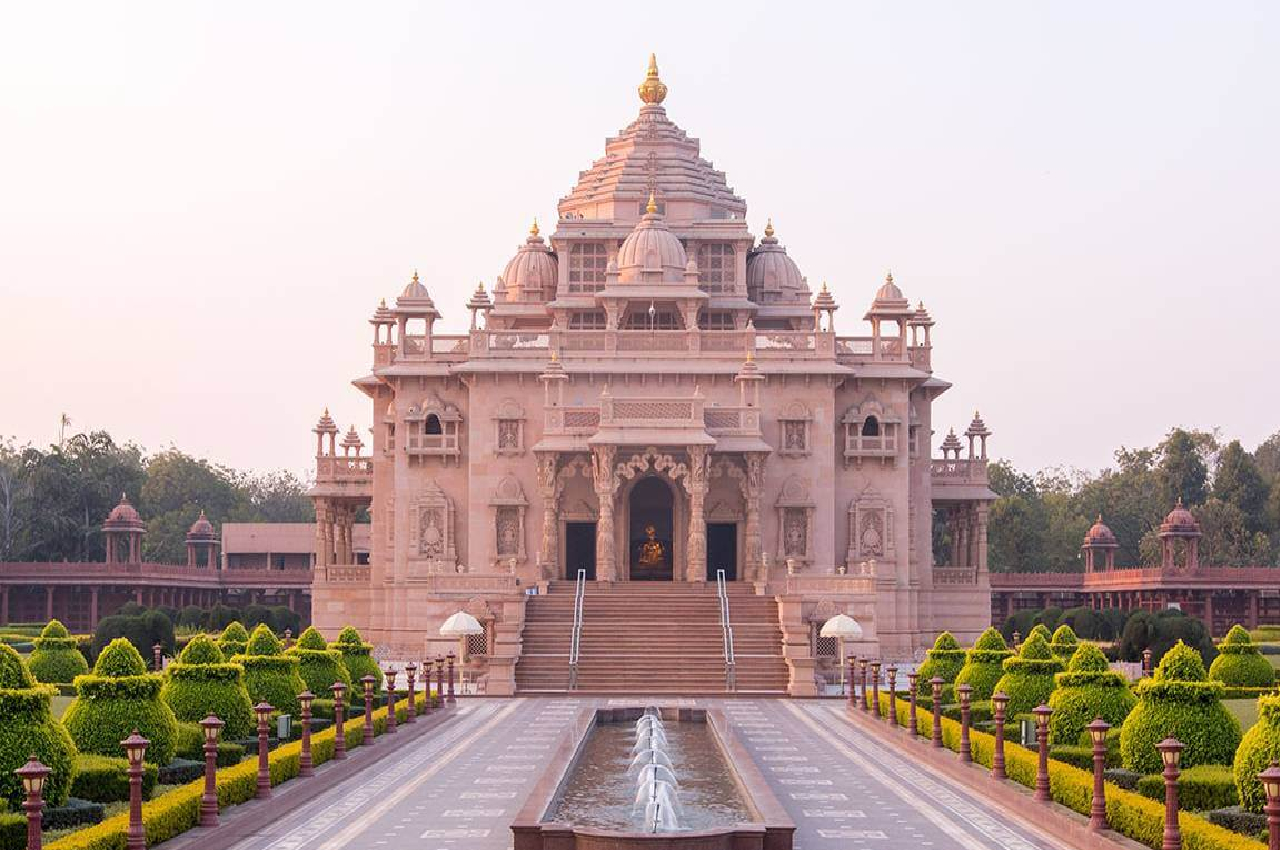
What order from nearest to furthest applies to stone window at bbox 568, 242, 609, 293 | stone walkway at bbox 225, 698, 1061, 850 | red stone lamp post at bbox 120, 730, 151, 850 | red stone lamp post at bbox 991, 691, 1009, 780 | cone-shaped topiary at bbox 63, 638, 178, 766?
red stone lamp post at bbox 120, 730, 151, 850
stone walkway at bbox 225, 698, 1061, 850
cone-shaped topiary at bbox 63, 638, 178, 766
red stone lamp post at bbox 991, 691, 1009, 780
stone window at bbox 568, 242, 609, 293

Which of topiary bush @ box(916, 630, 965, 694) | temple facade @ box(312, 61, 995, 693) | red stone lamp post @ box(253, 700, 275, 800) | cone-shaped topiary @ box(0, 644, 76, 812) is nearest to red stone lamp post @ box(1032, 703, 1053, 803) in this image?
red stone lamp post @ box(253, 700, 275, 800)

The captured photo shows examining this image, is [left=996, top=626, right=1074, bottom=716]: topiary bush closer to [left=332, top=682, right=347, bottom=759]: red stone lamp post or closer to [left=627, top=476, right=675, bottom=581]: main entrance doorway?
[left=332, top=682, right=347, bottom=759]: red stone lamp post

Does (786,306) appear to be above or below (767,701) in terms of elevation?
above

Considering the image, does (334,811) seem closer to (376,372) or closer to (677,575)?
(677,575)

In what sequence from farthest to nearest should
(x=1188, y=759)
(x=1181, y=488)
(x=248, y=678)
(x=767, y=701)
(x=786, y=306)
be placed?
(x=1181, y=488) < (x=786, y=306) < (x=767, y=701) < (x=248, y=678) < (x=1188, y=759)

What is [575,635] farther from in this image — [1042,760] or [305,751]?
[1042,760]

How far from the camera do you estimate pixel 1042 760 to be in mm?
22734

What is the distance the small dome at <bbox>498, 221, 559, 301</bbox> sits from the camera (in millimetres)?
61688

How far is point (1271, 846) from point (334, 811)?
1115cm

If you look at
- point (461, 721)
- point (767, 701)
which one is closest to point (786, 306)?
point (767, 701)

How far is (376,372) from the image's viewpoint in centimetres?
5741

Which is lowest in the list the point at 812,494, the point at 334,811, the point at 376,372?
the point at 334,811

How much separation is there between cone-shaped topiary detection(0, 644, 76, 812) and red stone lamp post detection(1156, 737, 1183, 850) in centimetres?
972

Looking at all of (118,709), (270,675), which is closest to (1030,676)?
(270,675)
